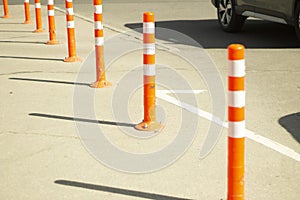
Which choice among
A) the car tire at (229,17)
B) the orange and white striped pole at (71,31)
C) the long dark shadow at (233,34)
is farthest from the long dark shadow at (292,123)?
the car tire at (229,17)

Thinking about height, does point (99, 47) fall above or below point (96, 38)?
below

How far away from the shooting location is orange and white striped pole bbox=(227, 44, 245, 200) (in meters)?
4.24

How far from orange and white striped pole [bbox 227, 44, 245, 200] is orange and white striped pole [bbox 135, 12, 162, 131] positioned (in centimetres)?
227

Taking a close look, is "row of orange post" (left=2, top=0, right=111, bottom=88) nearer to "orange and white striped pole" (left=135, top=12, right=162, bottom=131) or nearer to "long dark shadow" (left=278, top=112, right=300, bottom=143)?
"orange and white striped pole" (left=135, top=12, right=162, bottom=131)

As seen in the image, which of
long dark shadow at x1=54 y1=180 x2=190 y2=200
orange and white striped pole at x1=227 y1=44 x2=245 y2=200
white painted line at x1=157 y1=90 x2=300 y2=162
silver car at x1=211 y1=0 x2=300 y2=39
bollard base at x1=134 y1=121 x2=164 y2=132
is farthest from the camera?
silver car at x1=211 y1=0 x2=300 y2=39

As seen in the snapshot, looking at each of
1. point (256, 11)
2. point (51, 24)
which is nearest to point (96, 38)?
point (51, 24)

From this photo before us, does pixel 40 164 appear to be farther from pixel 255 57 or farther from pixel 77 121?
pixel 255 57

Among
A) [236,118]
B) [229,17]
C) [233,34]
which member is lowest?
[233,34]

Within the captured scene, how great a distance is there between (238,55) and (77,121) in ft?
10.8

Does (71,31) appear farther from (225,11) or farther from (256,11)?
(225,11)

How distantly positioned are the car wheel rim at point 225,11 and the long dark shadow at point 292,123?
19.2 feet

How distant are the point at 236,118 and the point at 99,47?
4.25 metres

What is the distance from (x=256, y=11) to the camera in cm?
A: 1171

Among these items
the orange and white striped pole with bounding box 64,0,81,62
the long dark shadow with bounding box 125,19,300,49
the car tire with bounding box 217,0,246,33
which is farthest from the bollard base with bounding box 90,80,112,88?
the car tire with bounding box 217,0,246,33
